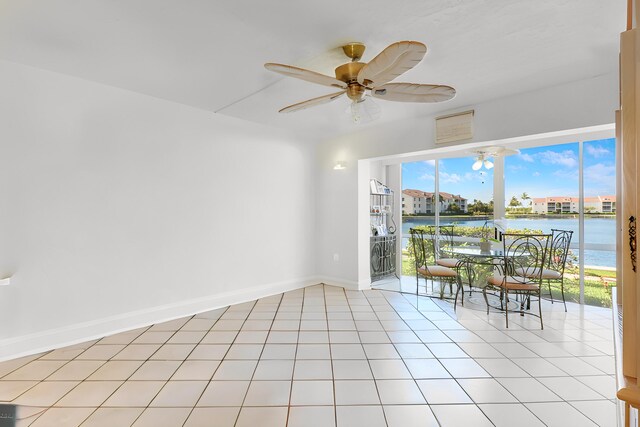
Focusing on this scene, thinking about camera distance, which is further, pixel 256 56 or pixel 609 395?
pixel 256 56

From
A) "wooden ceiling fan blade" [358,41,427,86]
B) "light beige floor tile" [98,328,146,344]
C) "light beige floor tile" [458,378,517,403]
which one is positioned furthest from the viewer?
"light beige floor tile" [98,328,146,344]

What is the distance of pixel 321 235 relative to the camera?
548cm

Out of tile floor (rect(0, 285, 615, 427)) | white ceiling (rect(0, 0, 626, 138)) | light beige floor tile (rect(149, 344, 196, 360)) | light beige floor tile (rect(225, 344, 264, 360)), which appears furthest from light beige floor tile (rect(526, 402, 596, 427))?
light beige floor tile (rect(149, 344, 196, 360))

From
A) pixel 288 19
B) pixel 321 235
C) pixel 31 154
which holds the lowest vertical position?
pixel 321 235

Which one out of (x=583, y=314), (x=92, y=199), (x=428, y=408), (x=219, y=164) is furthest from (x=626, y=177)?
(x=583, y=314)

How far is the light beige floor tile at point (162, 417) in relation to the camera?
1843mm

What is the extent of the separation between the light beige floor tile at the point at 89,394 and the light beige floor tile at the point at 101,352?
0.45 meters

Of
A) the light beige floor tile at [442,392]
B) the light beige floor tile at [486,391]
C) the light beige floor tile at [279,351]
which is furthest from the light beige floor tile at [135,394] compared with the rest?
the light beige floor tile at [486,391]

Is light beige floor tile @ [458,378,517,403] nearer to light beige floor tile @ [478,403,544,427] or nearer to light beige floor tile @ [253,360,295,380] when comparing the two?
light beige floor tile @ [478,403,544,427]

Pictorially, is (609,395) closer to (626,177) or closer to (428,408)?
(428,408)

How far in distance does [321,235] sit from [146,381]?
353 centimetres

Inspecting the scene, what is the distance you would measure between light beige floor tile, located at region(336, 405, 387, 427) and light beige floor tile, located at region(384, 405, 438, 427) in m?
0.05

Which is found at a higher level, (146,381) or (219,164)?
(219,164)

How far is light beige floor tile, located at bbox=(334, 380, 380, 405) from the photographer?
6.80 ft
